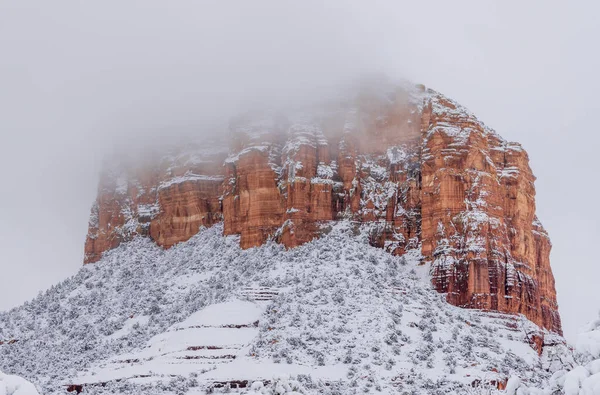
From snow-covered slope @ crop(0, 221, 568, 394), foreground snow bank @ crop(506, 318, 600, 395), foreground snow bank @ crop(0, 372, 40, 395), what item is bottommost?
foreground snow bank @ crop(0, 372, 40, 395)

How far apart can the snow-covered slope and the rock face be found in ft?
9.14

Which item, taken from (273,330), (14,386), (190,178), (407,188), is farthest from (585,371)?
(190,178)

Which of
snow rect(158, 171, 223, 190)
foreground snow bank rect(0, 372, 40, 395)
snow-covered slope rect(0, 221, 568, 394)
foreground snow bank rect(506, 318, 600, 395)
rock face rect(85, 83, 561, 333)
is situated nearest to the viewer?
foreground snow bank rect(0, 372, 40, 395)

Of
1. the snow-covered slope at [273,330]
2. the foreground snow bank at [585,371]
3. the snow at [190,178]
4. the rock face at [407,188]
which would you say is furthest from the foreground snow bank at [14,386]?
the snow at [190,178]

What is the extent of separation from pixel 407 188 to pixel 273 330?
32072 mm

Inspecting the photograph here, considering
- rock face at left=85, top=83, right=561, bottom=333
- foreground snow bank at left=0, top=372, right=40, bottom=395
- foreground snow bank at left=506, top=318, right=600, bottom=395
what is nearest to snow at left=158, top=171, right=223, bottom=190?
rock face at left=85, top=83, right=561, bottom=333

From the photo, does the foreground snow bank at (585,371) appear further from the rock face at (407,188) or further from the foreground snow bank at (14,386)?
the rock face at (407,188)

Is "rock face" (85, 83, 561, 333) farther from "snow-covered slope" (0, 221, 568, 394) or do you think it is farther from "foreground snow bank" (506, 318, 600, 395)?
"foreground snow bank" (506, 318, 600, 395)

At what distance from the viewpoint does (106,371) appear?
95125 millimetres

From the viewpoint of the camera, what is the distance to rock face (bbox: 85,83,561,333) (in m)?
111

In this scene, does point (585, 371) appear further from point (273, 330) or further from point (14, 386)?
Answer: point (273, 330)

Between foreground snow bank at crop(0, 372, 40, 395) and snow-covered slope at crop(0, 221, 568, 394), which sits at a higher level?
snow-covered slope at crop(0, 221, 568, 394)

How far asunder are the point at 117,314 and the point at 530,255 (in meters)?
51.3

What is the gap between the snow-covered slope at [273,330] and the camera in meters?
87.5
